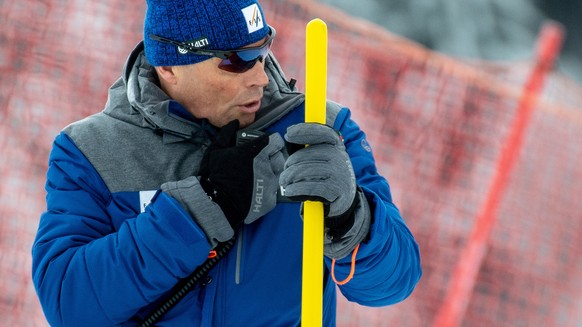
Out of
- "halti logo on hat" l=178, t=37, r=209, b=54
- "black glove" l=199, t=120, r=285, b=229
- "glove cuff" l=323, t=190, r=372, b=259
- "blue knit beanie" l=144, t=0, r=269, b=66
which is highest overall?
"blue knit beanie" l=144, t=0, r=269, b=66

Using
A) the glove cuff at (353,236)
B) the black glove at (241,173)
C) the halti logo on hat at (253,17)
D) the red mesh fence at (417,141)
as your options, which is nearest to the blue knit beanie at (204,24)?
the halti logo on hat at (253,17)

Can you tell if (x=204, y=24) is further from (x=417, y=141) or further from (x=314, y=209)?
(x=417, y=141)

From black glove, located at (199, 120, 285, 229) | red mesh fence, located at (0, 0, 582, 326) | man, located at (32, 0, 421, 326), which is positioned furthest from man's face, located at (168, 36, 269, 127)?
red mesh fence, located at (0, 0, 582, 326)

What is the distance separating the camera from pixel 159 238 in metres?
1.95

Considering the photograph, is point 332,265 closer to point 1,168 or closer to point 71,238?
point 71,238

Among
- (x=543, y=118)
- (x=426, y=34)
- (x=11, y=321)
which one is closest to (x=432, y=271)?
(x=543, y=118)

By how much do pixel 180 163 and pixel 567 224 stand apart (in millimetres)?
3310

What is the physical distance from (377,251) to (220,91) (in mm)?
599

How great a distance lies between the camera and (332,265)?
2.06 metres

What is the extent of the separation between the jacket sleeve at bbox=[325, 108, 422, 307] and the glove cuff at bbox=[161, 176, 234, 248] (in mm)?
304

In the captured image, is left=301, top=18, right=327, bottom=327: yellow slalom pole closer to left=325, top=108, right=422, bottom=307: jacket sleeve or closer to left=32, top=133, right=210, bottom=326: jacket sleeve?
left=325, top=108, right=422, bottom=307: jacket sleeve

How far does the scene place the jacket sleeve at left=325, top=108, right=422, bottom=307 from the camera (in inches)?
79.0

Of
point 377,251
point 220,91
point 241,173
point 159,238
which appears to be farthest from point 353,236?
point 220,91

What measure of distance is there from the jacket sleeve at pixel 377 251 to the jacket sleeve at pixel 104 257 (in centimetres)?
38
